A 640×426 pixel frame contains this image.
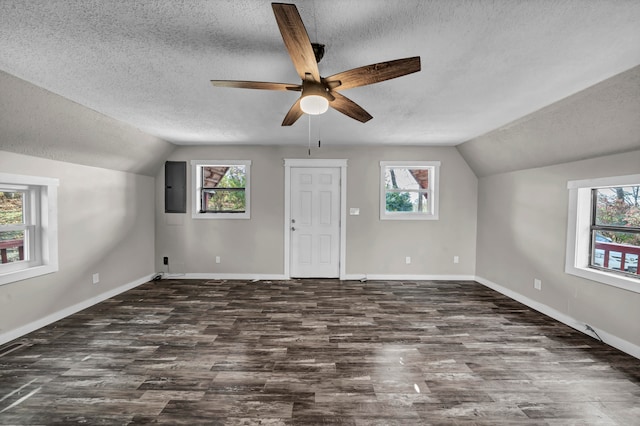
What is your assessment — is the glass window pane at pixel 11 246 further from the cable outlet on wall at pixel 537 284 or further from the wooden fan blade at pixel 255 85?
the cable outlet on wall at pixel 537 284

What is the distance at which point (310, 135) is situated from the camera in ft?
13.4

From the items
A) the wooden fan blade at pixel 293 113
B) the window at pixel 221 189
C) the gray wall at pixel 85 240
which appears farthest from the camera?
the window at pixel 221 189

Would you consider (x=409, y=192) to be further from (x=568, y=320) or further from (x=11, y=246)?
(x=11, y=246)

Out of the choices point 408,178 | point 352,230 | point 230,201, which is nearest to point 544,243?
point 408,178

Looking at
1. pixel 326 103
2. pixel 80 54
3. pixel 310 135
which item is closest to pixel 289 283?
pixel 310 135

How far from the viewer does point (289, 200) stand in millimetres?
4938

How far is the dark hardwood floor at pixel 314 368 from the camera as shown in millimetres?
1810

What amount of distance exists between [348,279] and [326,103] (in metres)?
3.66

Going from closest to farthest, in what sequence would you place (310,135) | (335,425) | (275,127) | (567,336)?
(335,425), (567,336), (275,127), (310,135)

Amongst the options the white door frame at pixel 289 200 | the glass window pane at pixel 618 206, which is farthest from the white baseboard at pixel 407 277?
the glass window pane at pixel 618 206

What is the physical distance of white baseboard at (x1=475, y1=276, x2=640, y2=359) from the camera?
8.29 ft

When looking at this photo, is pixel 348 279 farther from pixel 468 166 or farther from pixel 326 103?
pixel 326 103

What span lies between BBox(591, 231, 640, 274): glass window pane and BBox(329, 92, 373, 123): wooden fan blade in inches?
114

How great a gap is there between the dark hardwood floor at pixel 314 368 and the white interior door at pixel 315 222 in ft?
4.41
